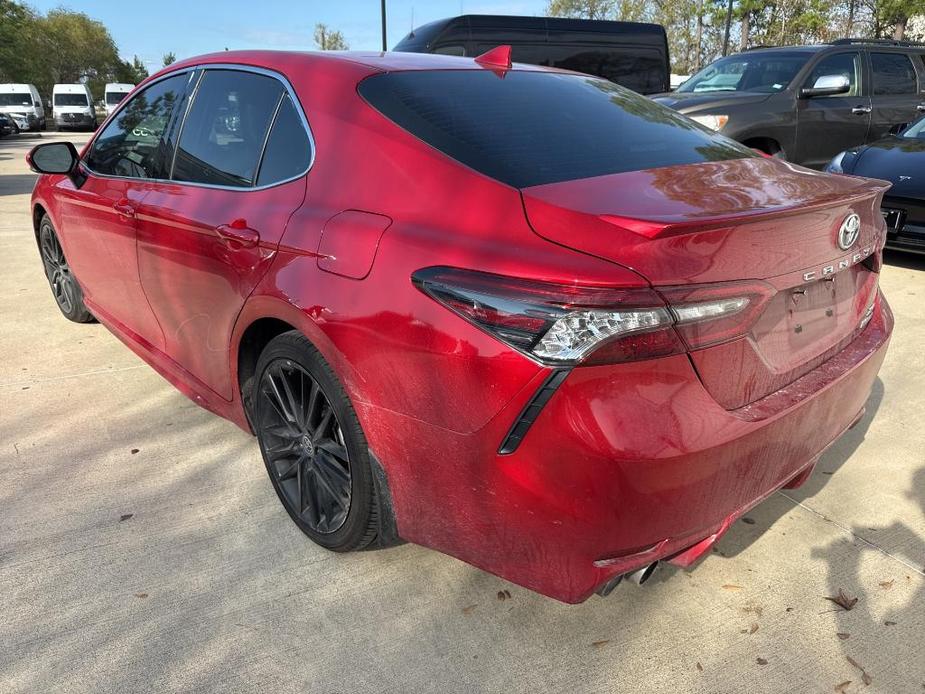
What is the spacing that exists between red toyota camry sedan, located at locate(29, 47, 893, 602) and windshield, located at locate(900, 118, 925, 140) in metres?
4.93

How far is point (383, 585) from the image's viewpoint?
7.82 feet

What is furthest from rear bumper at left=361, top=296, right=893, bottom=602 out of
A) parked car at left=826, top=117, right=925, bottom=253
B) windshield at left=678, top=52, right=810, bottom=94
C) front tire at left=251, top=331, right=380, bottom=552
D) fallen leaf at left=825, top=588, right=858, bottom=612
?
windshield at left=678, top=52, right=810, bottom=94

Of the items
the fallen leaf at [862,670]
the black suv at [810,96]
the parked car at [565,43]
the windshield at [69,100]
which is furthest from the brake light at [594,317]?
the windshield at [69,100]

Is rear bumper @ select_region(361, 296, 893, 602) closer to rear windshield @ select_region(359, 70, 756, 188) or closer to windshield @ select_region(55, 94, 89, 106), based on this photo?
rear windshield @ select_region(359, 70, 756, 188)

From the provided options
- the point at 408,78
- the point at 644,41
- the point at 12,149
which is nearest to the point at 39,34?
the point at 12,149

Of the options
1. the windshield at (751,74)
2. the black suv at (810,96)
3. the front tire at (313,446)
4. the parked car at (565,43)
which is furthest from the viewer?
the parked car at (565,43)

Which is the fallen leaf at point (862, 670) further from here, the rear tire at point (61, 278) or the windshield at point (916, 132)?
the windshield at point (916, 132)

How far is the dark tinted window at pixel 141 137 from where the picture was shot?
127 inches

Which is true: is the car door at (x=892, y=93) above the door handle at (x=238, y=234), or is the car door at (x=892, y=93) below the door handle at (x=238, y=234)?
above

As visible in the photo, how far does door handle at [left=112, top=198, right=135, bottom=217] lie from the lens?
10.6 ft

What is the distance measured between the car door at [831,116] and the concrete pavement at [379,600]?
577 centimetres

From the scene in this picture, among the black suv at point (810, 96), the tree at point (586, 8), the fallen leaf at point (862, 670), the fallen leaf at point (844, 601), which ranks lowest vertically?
the fallen leaf at point (862, 670)

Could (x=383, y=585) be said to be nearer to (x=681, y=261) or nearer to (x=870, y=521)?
(x=681, y=261)

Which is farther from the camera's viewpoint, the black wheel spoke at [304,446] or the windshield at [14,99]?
the windshield at [14,99]
